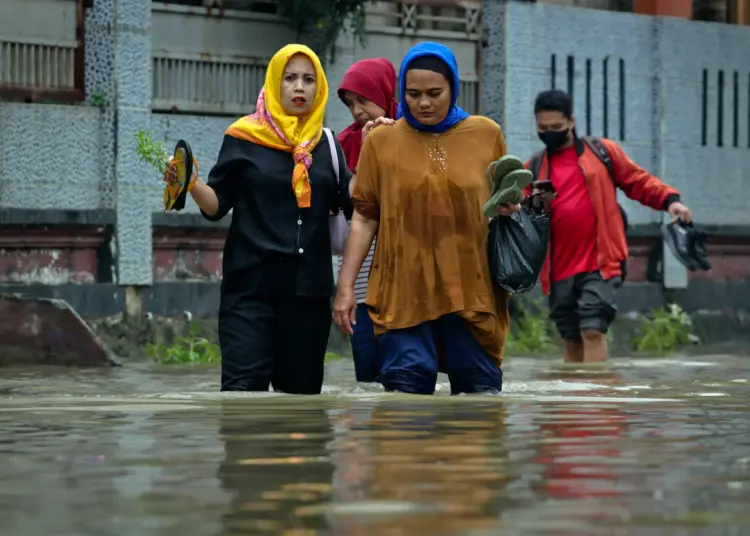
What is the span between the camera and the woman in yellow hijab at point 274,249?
7.32 meters

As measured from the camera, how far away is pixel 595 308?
1091cm

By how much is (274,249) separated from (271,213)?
0.14 meters

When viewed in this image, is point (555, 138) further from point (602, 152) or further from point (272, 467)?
point (272, 467)

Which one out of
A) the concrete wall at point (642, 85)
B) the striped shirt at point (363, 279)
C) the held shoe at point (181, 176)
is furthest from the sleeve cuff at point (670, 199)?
the concrete wall at point (642, 85)

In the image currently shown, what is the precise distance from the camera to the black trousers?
7305 millimetres

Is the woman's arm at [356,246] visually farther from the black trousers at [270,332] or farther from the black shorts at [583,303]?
the black shorts at [583,303]

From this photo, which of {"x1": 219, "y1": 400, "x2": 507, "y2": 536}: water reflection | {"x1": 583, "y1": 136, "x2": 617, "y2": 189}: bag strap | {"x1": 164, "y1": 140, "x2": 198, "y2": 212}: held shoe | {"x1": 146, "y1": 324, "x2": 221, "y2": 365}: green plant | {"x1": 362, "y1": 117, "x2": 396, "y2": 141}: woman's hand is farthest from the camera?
{"x1": 146, "y1": 324, "x2": 221, "y2": 365}: green plant

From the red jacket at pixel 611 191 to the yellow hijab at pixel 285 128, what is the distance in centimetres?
314

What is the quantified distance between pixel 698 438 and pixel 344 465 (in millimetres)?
1165

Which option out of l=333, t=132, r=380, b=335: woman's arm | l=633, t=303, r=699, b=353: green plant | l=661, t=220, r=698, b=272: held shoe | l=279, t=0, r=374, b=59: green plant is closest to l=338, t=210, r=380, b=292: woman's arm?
l=333, t=132, r=380, b=335: woman's arm

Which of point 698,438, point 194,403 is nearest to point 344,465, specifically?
point 698,438

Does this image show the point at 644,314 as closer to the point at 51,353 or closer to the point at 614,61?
the point at 614,61

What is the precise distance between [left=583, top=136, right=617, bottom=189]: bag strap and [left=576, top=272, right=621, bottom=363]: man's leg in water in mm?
568

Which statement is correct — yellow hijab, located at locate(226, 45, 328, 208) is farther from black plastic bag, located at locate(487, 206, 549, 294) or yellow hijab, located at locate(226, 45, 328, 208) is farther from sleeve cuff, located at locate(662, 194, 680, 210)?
sleeve cuff, located at locate(662, 194, 680, 210)
